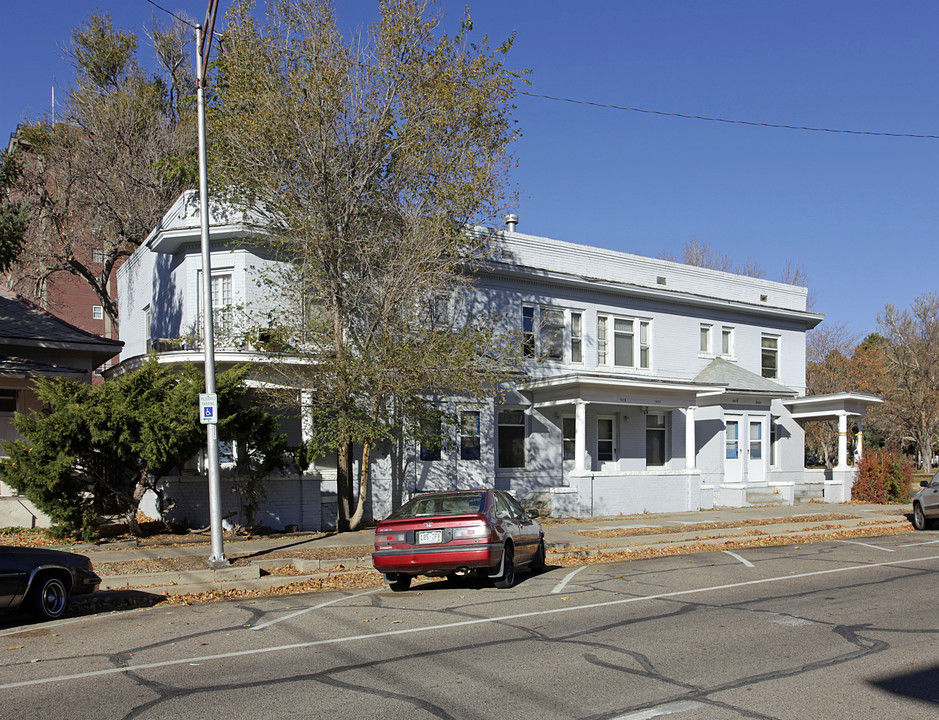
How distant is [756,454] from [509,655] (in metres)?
23.4

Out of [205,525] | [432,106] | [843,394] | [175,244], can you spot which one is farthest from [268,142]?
[843,394]

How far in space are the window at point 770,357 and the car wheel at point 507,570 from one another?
69.4 feet

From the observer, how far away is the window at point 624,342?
26.6m

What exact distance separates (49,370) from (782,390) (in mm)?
21667

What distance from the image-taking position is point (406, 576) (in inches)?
484

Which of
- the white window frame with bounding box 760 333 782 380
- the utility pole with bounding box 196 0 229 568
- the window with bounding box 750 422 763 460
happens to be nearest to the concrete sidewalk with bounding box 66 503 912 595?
the utility pole with bounding box 196 0 229 568

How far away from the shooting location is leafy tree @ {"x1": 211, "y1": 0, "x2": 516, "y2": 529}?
57.1ft

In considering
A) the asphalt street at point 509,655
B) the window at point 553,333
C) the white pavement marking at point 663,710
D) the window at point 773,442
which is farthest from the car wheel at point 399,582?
the window at point 773,442

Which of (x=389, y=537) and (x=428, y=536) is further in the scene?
(x=389, y=537)

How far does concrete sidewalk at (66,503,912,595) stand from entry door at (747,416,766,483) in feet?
9.72

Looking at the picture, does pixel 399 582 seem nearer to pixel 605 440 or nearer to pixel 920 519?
pixel 920 519

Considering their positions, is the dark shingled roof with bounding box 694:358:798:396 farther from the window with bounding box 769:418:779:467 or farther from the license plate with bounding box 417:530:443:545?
the license plate with bounding box 417:530:443:545

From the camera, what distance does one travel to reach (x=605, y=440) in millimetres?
26688

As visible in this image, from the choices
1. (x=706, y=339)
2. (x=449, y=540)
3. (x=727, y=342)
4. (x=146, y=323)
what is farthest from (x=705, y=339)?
(x=449, y=540)
